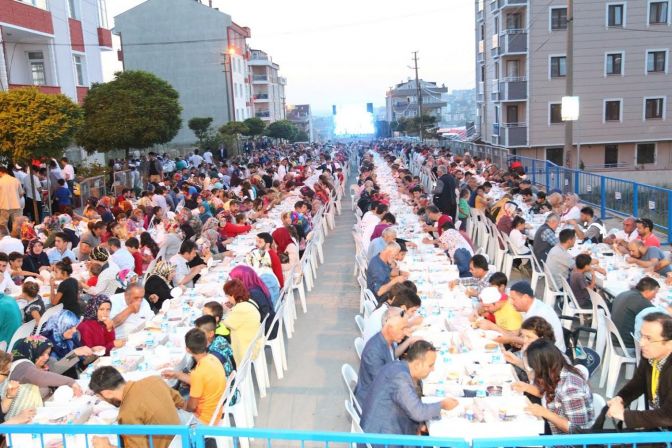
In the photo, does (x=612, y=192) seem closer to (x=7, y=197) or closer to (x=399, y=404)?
(x=399, y=404)

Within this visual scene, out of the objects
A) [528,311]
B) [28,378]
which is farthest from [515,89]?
[28,378]

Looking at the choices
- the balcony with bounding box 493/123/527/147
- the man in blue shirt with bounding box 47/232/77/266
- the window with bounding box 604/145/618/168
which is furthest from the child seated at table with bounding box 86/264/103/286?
the window with bounding box 604/145/618/168

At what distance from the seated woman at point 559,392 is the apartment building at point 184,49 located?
4727 cm

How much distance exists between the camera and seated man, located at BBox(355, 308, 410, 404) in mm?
5332

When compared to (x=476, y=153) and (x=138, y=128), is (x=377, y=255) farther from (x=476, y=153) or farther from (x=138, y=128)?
(x=476, y=153)

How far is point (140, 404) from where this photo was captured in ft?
14.9

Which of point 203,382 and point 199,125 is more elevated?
point 199,125

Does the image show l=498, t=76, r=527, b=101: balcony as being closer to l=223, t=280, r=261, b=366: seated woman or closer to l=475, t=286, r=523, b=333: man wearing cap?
l=475, t=286, r=523, b=333: man wearing cap

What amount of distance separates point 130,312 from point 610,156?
31199 millimetres

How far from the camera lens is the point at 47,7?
74.4 feet

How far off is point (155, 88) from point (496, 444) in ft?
66.0

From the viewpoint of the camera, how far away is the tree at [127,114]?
779 inches

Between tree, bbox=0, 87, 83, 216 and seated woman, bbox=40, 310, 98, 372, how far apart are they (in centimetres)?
729

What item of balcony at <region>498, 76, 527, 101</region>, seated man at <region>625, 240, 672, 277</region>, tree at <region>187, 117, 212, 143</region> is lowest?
seated man at <region>625, 240, 672, 277</region>
